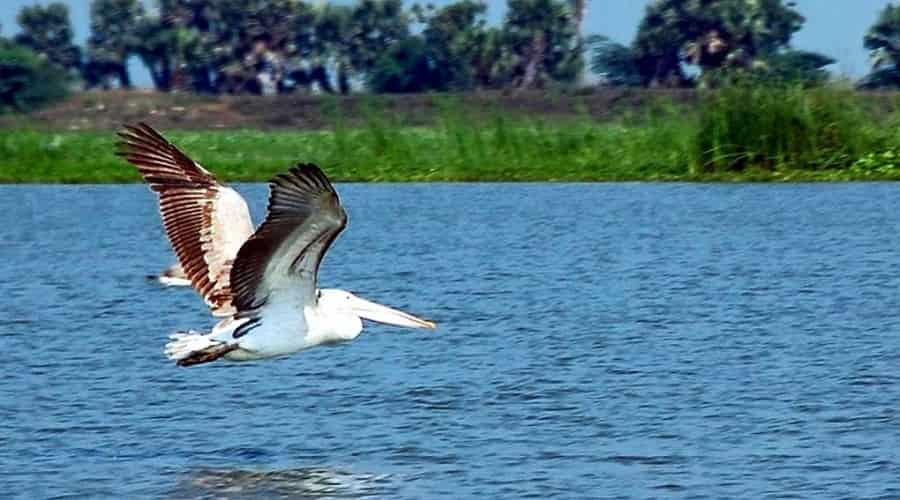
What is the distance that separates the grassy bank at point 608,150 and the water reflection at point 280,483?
16.7 meters

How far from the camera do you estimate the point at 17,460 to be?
10172mm

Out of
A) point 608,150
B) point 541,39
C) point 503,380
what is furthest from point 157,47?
point 503,380

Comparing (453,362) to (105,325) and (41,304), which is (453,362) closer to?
(105,325)

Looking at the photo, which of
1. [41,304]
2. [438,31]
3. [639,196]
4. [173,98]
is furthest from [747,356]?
[438,31]

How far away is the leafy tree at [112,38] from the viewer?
7181 cm

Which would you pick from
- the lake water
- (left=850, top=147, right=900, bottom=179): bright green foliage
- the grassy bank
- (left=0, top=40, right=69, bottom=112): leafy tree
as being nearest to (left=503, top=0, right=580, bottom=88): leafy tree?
(left=0, top=40, right=69, bottom=112): leafy tree

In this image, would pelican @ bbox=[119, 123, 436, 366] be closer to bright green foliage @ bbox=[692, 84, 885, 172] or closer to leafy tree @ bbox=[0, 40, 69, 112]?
bright green foliage @ bbox=[692, 84, 885, 172]

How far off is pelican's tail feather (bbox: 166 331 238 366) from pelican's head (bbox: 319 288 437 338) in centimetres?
47

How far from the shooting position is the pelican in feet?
28.3

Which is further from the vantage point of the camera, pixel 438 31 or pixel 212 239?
pixel 438 31

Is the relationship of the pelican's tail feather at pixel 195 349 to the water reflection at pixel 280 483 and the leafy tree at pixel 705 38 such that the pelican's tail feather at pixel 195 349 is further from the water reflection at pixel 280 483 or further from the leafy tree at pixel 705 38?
the leafy tree at pixel 705 38

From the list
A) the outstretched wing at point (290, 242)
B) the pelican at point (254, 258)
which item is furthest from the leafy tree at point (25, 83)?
the outstretched wing at point (290, 242)

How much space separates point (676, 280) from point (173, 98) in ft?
133

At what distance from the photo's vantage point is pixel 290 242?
890cm
